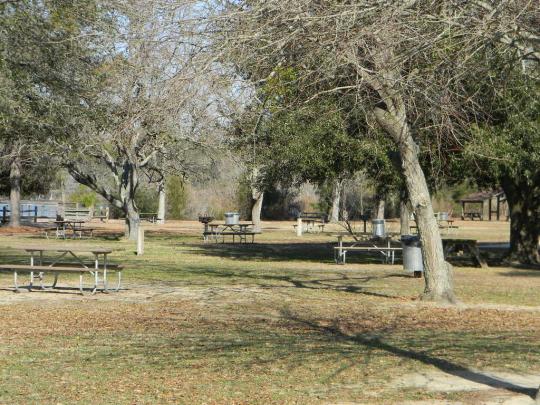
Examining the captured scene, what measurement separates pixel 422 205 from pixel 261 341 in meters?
5.51

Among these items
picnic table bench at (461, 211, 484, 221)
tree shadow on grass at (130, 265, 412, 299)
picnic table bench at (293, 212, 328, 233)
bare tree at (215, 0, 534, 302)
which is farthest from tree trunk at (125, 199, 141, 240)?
picnic table bench at (461, 211, 484, 221)

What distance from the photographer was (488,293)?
18.9 meters

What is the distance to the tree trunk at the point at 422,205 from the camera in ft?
52.1

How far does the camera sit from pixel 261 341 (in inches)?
454

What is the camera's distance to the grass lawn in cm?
860

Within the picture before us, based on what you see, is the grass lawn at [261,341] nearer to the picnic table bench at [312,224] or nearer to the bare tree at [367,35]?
the bare tree at [367,35]

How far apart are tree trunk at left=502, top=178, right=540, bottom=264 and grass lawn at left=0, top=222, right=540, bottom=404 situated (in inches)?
275

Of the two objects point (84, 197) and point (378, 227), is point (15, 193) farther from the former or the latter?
point (84, 197)

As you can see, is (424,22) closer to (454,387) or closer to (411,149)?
(454,387)

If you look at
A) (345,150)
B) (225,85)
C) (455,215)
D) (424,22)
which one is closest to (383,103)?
(225,85)

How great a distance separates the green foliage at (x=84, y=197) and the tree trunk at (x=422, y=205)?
60.0 m

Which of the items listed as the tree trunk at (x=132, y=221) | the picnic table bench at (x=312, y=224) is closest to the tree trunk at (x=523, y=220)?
the tree trunk at (x=132, y=221)

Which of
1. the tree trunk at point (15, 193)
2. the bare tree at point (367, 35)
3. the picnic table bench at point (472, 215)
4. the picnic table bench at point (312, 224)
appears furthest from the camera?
the picnic table bench at point (472, 215)

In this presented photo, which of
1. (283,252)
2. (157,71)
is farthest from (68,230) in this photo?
(157,71)
